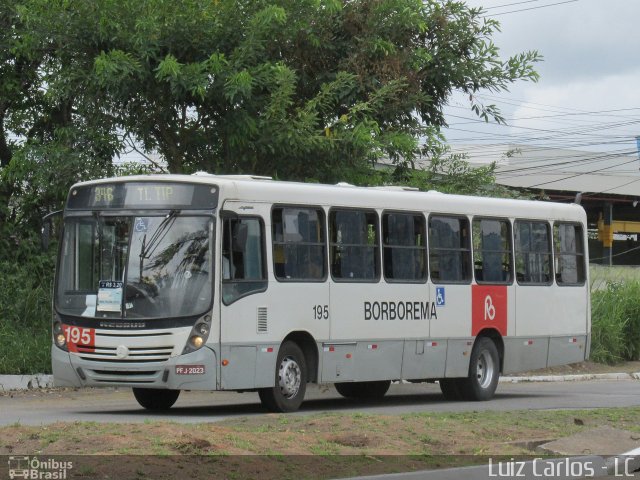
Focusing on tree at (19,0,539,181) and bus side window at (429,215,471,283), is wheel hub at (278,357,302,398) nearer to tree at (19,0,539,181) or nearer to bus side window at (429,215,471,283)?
bus side window at (429,215,471,283)

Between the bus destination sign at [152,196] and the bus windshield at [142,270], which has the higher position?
the bus destination sign at [152,196]

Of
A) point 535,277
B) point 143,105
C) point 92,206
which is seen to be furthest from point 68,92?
point 535,277

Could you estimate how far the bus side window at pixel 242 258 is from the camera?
1609 centimetres

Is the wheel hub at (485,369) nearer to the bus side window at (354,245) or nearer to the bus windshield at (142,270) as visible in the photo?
the bus side window at (354,245)

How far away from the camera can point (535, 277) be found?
70.4 ft

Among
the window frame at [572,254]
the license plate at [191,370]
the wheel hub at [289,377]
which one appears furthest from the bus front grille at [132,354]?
the window frame at [572,254]

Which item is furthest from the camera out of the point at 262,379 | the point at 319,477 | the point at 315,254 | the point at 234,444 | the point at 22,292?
the point at 22,292

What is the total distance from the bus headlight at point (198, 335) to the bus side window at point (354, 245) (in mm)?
2512

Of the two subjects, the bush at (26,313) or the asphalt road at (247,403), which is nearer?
the asphalt road at (247,403)

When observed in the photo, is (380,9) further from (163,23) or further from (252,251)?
(252,251)

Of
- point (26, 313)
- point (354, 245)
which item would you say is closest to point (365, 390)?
point (354, 245)

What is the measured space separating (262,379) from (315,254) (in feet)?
6.63

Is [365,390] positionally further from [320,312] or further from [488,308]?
[320,312]

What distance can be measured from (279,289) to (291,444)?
18.2ft
